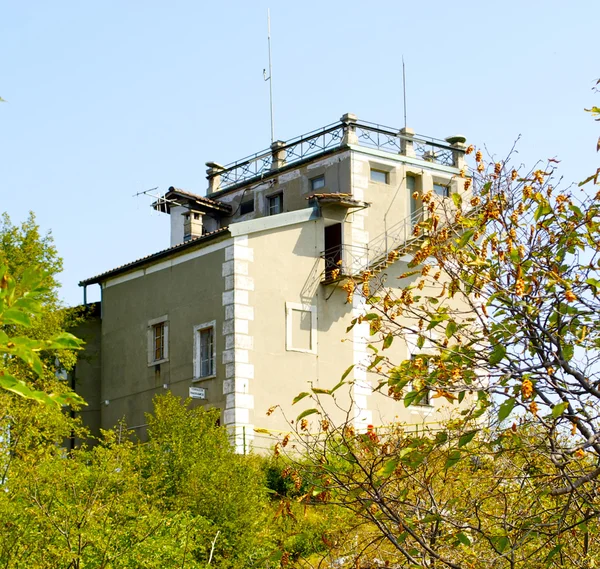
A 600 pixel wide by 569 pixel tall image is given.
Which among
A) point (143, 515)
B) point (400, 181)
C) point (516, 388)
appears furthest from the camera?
point (400, 181)

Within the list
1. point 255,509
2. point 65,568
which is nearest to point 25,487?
point 65,568

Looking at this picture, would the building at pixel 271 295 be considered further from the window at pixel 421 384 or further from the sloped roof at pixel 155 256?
the window at pixel 421 384

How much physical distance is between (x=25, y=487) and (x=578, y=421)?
14.9 m

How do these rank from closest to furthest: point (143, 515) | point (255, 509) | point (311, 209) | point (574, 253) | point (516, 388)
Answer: point (516, 388) → point (574, 253) → point (143, 515) → point (255, 509) → point (311, 209)

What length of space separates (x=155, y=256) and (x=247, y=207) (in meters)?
5.61

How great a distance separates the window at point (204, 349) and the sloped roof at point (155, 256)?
2431mm

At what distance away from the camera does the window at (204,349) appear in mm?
32250

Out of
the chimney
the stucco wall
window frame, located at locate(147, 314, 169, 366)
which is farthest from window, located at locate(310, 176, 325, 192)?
window frame, located at locate(147, 314, 169, 366)

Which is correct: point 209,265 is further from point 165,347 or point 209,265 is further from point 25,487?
point 25,487

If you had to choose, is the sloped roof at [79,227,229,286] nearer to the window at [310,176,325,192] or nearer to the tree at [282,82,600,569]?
the window at [310,176,325,192]

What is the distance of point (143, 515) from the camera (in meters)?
21.3

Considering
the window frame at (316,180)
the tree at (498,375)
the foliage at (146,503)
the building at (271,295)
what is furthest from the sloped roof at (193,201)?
the tree at (498,375)

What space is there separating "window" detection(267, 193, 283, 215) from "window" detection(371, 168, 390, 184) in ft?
11.1

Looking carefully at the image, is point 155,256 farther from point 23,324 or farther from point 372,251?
point 23,324
